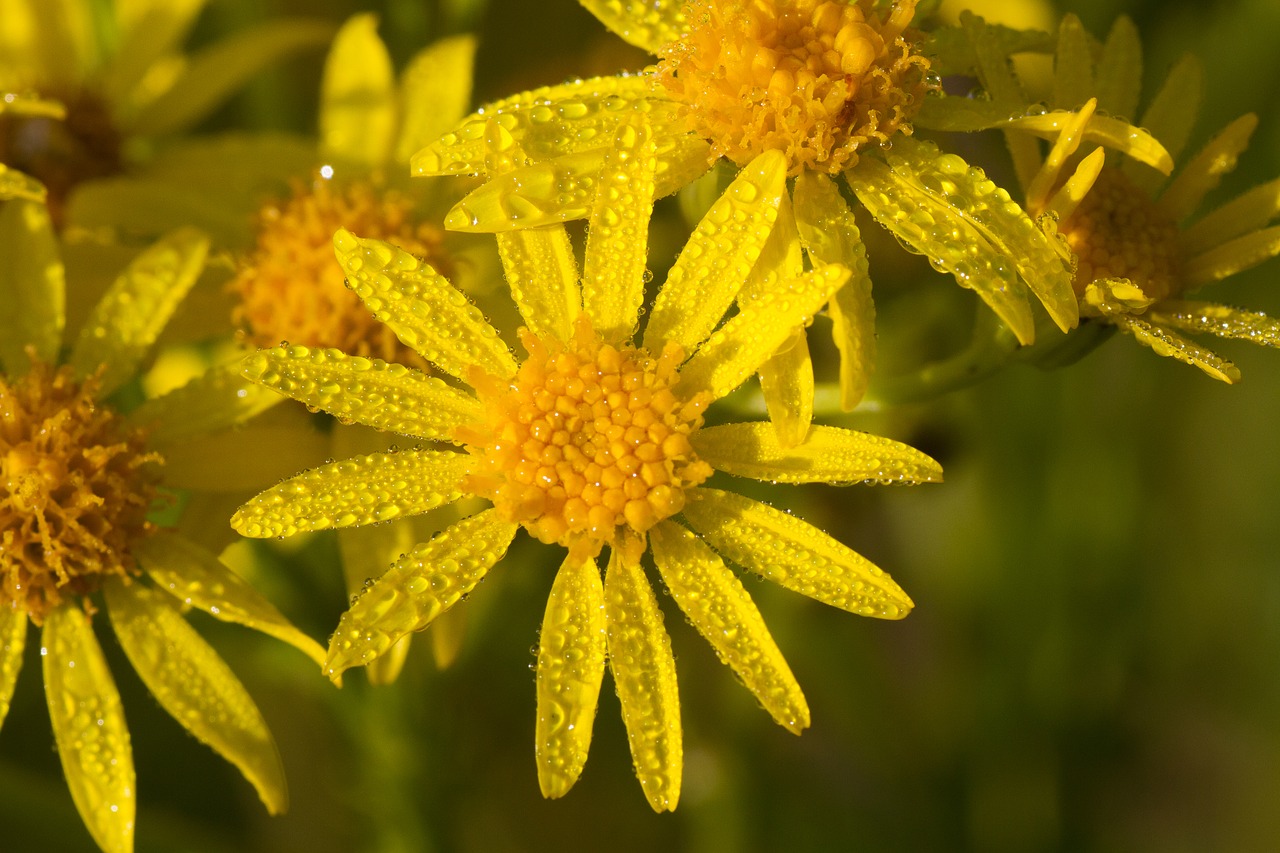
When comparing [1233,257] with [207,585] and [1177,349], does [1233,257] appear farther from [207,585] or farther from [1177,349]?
[207,585]

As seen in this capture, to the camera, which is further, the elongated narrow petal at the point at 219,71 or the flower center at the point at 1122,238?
the elongated narrow petal at the point at 219,71

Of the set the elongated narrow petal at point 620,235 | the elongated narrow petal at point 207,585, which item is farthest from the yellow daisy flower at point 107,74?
the elongated narrow petal at point 620,235

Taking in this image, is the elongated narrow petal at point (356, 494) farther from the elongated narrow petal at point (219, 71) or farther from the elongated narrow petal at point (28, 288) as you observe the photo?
the elongated narrow petal at point (219, 71)

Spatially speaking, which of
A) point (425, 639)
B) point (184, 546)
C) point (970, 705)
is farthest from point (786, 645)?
point (184, 546)

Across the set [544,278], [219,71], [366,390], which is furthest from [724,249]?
[219,71]

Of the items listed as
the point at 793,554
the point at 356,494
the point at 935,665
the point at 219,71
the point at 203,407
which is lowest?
the point at 935,665

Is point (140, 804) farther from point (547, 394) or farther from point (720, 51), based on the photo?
point (720, 51)
